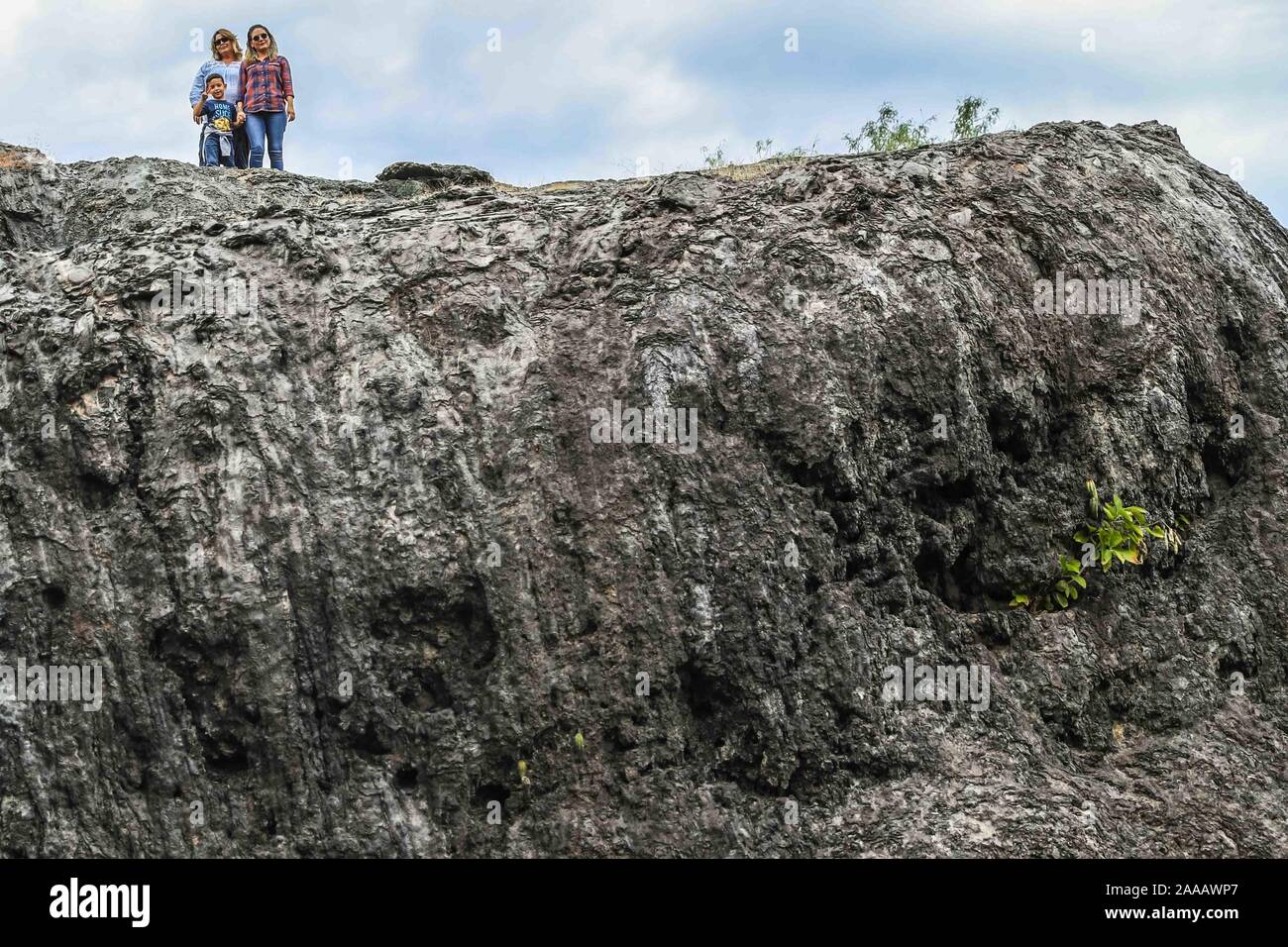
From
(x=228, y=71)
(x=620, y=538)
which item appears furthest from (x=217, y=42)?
(x=620, y=538)

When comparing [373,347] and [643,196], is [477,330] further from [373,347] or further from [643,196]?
[643,196]

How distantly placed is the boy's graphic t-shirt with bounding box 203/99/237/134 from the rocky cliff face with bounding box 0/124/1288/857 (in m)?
4.21

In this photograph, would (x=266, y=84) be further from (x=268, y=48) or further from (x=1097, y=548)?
(x=1097, y=548)

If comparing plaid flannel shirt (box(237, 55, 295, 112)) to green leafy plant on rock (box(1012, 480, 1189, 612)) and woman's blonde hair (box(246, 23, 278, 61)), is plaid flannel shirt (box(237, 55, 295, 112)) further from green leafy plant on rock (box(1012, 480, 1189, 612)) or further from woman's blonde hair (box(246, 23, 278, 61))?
green leafy plant on rock (box(1012, 480, 1189, 612))

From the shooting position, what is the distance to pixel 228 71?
13.6m

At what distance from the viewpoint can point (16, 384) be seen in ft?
27.2

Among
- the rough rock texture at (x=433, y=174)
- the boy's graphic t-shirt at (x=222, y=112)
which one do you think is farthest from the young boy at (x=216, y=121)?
the rough rock texture at (x=433, y=174)

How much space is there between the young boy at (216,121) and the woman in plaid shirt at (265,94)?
17 cm

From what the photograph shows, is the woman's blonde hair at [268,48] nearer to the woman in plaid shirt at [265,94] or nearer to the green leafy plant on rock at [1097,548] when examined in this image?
the woman in plaid shirt at [265,94]

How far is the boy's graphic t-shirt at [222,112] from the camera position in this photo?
13219mm

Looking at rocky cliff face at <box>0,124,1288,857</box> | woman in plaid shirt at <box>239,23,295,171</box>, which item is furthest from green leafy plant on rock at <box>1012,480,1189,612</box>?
woman in plaid shirt at <box>239,23,295,171</box>

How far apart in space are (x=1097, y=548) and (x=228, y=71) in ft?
33.5

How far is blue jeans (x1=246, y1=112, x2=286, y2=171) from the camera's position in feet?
44.1
